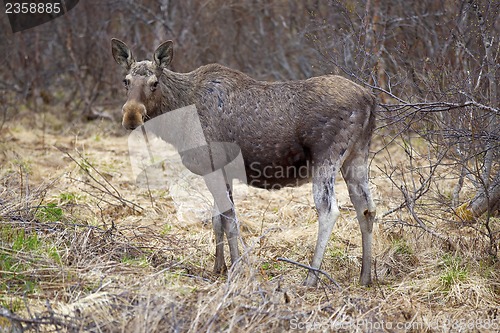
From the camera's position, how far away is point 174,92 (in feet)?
22.7

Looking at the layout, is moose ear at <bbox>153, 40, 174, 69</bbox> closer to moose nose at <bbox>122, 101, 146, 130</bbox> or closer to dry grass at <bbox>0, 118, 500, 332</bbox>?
moose nose at <bbox>122, 101, 146, 130</bbox>

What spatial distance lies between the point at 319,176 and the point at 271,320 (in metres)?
1.98

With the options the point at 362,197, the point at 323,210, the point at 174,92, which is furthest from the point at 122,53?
the point at 362,197

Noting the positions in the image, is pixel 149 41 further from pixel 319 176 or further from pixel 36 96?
pixel 319 176

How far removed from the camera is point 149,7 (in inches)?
616

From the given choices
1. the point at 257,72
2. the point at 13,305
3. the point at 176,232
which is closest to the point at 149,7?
the point at 257,72

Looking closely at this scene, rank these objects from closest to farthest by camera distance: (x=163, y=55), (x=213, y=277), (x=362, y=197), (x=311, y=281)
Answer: (x=311, y=281)
(x=213, y=277)
(x=362, y=197)
(x=163, y=55)

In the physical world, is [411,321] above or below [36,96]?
above

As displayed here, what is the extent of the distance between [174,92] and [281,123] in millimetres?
1240

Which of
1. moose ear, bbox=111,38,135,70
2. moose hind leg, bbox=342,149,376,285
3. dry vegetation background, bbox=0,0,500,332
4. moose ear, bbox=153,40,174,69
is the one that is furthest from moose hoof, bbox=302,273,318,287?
moose ear, bbox=111,38,135,70

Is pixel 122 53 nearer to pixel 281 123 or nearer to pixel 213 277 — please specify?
pixel 281 123

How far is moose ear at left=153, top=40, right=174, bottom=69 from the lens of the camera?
22.1ft

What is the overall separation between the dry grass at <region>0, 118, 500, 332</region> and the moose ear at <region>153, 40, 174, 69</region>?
1.78 metres

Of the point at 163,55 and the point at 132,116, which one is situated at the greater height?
the point at 163,55
